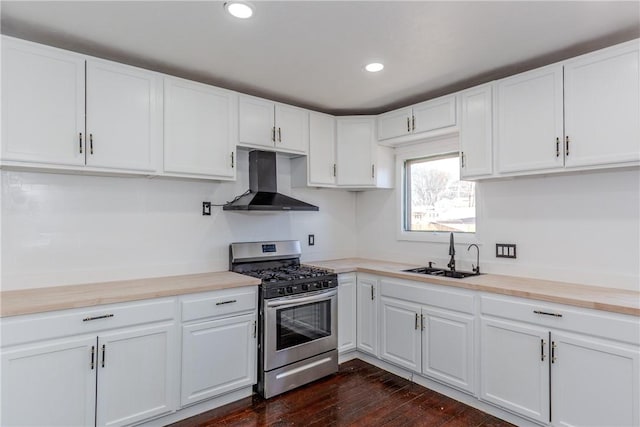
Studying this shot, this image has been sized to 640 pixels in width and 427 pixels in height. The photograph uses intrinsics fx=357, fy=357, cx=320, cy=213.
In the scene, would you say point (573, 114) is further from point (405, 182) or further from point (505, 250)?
point (405, 182)

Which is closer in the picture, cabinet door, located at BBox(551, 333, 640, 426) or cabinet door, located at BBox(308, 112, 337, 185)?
cabinet door, located at BBox(551, 333, 640, 426)

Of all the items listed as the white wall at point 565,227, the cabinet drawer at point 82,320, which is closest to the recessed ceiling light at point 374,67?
the white wall at point 565,227

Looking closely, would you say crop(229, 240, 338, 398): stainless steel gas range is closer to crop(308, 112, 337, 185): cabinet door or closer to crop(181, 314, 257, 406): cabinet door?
crop(181, 314, 257, 406): cabinet door

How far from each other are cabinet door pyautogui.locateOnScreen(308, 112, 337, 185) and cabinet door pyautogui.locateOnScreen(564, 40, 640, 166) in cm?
196

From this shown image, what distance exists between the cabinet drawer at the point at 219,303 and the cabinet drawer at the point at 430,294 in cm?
116

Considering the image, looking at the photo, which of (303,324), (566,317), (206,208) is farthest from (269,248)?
(566,317)

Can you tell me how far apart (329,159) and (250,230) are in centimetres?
105

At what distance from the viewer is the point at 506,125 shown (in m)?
2.62

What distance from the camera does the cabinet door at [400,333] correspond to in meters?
2.90

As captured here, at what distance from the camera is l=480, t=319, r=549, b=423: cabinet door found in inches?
86.3

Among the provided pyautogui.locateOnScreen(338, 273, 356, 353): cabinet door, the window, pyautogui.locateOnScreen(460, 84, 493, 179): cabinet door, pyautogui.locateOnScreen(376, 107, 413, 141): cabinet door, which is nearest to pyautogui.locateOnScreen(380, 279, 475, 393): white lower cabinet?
pyautogui.locateOnScreen(338, 273, 356, 353): cabinet door

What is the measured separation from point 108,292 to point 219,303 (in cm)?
70

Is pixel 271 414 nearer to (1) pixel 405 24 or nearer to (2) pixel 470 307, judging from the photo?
(2) pixel 470 307

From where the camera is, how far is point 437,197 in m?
3.52
